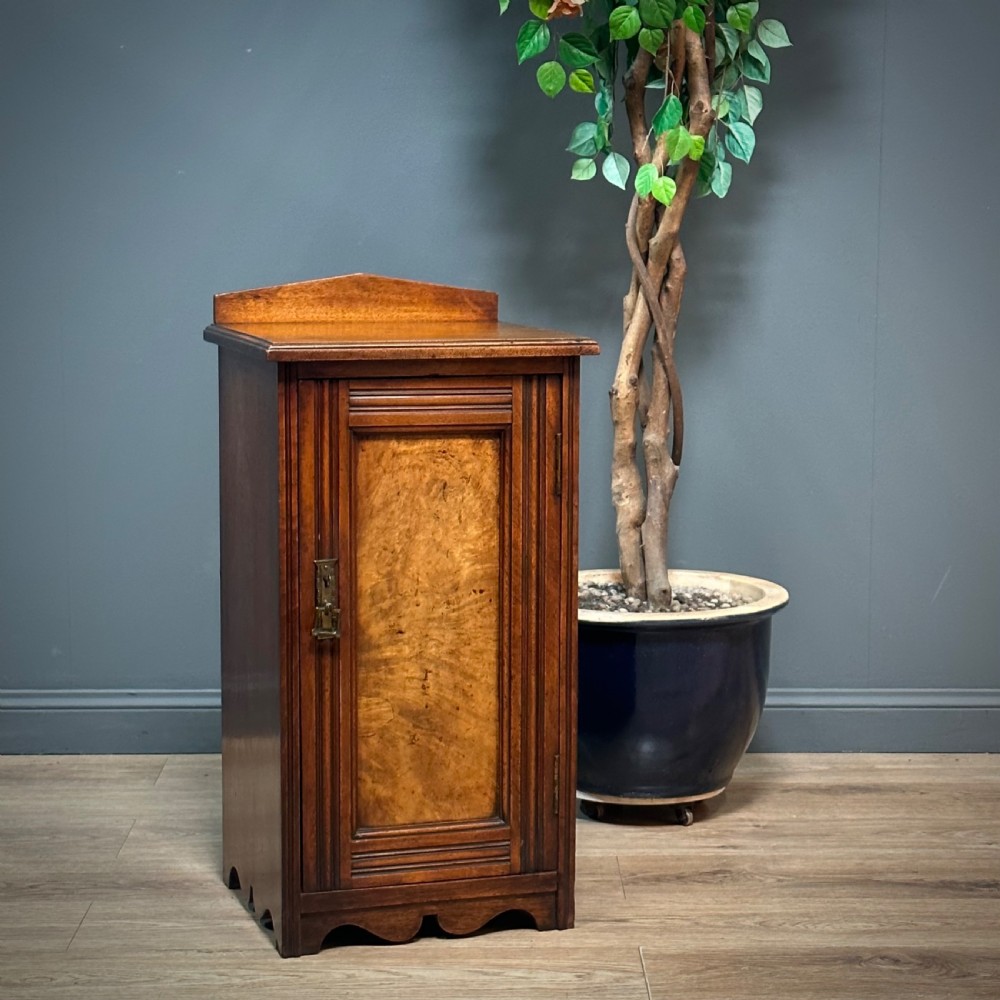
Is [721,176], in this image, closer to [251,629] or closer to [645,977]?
[251,629]

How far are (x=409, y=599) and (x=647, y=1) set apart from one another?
106 cm

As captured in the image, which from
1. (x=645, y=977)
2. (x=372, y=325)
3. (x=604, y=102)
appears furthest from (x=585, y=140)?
(x=645, y=977)

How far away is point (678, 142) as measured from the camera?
102 inches

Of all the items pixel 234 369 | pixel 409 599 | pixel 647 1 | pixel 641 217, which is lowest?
pixel 409 599

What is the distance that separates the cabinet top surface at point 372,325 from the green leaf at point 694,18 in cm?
54

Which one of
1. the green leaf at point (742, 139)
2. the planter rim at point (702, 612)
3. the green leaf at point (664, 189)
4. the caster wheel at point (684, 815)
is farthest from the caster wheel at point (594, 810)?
the green leaf at point (742, 139)

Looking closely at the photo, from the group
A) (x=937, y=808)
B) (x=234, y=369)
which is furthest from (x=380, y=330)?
(x=937, y=808)

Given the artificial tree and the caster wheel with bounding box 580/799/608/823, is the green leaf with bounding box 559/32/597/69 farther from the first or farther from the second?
the caster wheel with bounding box 580/799/608/823

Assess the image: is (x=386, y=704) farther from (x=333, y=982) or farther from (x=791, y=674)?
(x=791, y=674)

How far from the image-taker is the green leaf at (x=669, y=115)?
2.62 meters

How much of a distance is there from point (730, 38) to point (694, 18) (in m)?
0.23

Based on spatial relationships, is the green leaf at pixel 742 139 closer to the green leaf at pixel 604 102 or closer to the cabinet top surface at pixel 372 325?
the green leaf at pixel 604 102

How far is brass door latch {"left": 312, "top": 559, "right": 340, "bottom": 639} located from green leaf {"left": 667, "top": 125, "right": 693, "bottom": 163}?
935 millimetres

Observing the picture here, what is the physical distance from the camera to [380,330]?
2.35 m
